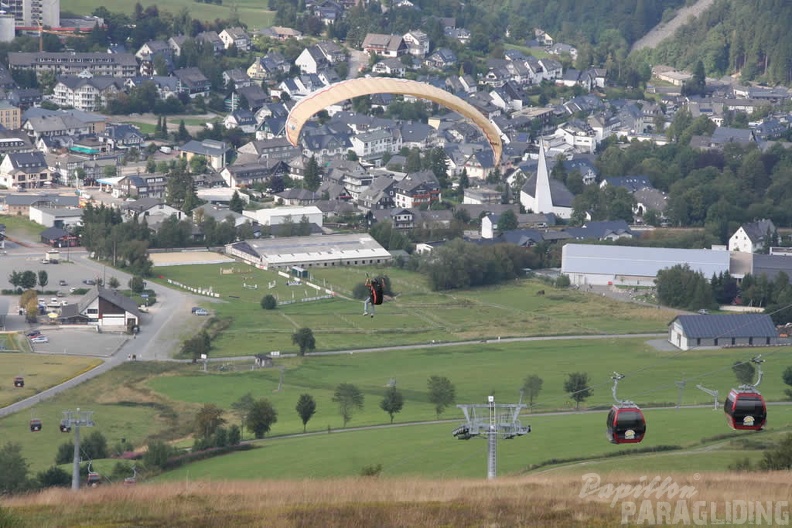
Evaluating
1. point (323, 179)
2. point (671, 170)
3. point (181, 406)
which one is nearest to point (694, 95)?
point (671, 170)

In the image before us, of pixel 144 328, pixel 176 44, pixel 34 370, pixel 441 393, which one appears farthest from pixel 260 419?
pixel 176 44

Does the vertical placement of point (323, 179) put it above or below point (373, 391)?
above

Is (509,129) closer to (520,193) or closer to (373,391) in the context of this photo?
(520,193)

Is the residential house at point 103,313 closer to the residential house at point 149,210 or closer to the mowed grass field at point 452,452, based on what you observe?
the mowed grass field at point 452,452

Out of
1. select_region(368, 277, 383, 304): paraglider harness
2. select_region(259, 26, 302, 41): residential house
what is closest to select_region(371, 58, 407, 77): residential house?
select_region(259, 26, 302, 41): residential house

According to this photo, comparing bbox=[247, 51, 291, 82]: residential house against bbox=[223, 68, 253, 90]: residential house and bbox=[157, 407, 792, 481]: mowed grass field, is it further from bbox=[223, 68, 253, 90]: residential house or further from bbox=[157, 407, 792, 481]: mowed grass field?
bbox=[157, 407, 792, 481]: mowed grass field

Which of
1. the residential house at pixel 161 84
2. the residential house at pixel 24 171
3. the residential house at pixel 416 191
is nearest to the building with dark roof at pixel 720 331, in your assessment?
the residential house at pixel 416 191
